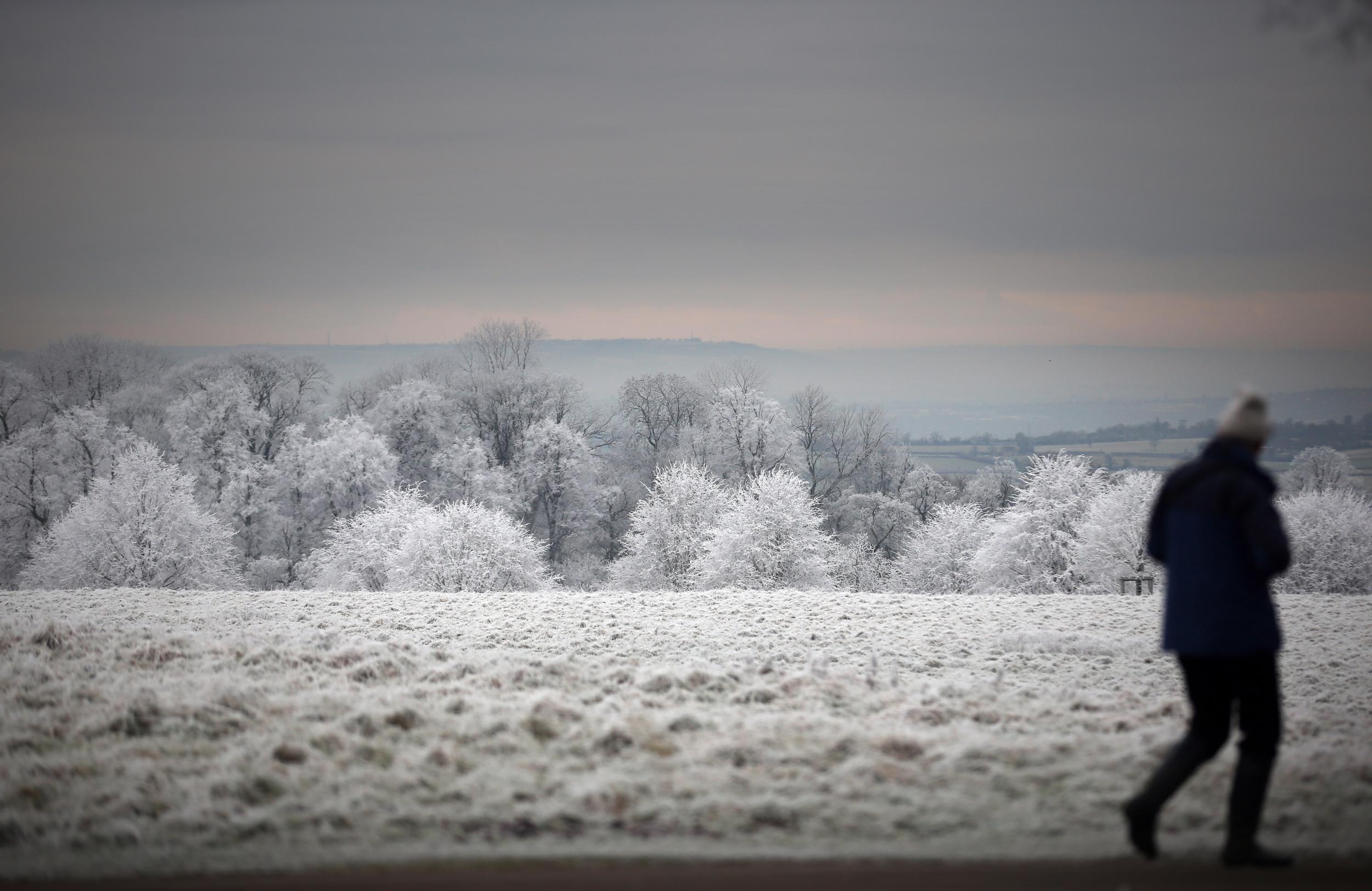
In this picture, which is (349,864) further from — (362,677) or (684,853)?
(362,677)

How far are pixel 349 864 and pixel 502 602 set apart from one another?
14.6 metres

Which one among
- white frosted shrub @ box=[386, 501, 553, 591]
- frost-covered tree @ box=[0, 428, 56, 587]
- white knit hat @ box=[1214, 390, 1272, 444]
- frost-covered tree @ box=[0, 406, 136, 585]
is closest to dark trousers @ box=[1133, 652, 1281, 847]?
white knit hat @ box=[1214, 390, 1272, 444]

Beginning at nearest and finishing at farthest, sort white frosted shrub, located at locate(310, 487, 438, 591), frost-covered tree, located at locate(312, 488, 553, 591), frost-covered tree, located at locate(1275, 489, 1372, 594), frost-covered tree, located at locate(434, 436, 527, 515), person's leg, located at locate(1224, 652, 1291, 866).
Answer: person's leg, located at locate(1224, 652, 1291, 866)
frost-covered tree, located at locate(312, 488, 553, 591)
white frosted shrub, located at locate(310, 487, 438, 591)
frost-covered tree, located at locate(1275, 489, 1372, 594)
frost-covered tree, located at locate(434, 436, 527, 515)

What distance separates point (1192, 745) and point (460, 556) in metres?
41.0

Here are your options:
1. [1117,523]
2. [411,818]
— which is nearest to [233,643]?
[411,818]

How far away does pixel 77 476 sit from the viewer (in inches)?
1939

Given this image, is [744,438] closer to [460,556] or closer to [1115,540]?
[460,556]

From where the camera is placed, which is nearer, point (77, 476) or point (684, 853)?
point (684, 853)

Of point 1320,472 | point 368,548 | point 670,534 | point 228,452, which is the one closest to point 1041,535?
→ point 670,534

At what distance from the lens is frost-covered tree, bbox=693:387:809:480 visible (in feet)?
200

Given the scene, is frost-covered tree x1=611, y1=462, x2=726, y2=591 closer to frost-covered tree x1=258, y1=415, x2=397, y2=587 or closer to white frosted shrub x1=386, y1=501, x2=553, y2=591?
white frosted shrub x1=386, y1=501, x2=553, y2=591

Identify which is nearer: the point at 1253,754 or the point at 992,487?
the point at 1253,754

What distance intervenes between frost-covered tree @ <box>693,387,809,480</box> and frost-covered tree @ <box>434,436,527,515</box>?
1311 cm

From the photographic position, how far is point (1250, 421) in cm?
571
